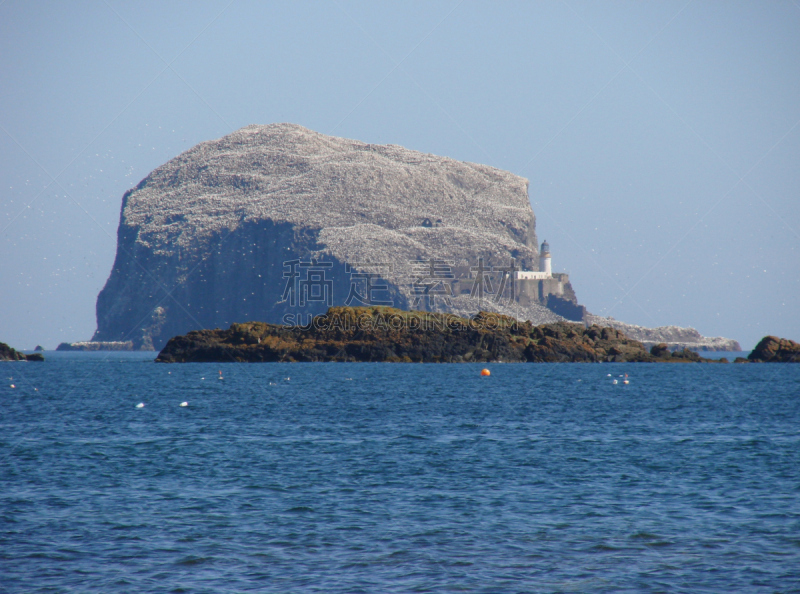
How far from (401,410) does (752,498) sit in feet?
84.2

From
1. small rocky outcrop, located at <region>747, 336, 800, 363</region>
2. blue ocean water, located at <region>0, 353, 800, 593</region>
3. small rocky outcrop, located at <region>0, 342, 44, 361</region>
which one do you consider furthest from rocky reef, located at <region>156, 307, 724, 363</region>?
blue ocean water, located at <region>0, 353, 800, 593</region>

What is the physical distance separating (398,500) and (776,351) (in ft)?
379

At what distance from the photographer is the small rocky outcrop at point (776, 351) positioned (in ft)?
389

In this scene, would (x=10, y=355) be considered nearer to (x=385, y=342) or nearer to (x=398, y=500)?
(x=385, y=342)

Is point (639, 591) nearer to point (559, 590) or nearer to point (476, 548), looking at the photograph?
point (559, 590)

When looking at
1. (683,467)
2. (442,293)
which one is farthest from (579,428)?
(442,293)

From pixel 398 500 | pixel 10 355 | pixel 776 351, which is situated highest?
pixel 776 351

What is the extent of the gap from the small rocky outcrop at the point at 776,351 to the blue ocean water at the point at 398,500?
82.1 m

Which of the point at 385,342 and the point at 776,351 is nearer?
the point at 385,342

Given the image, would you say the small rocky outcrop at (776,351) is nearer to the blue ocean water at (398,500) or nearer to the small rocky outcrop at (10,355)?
the blue ocean water at (398,500)

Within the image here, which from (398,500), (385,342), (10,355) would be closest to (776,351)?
(385,342)

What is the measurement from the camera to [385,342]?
356 feet

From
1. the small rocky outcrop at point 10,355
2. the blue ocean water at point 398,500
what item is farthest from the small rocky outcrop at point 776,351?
the small rocky outcrop at point 10,355

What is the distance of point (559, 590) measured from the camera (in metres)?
13.7
